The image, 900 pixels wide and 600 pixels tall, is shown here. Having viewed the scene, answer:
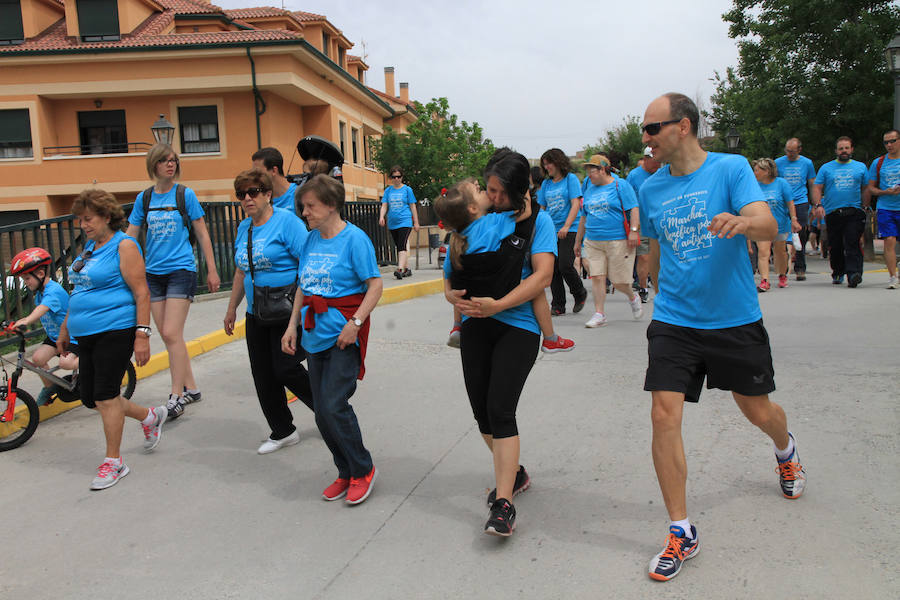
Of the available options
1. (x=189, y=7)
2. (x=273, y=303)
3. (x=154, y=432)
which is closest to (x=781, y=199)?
(x=273, y=303)

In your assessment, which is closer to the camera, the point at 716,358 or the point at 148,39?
the point at 716,358

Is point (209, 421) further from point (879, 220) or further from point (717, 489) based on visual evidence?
point (879, 220)

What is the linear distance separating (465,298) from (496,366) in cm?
36

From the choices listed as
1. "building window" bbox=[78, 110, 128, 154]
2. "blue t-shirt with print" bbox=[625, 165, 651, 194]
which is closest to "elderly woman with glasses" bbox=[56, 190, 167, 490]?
"blue t-shirt with print" bbox=[625, 165, 651, 194]

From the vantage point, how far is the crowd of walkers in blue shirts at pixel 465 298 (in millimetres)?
3240

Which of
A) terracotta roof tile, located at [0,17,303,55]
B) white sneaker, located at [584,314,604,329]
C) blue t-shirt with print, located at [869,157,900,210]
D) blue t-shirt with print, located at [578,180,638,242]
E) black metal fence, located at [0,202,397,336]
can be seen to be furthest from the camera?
terracotta roof tile, located at [0,17,303,55]

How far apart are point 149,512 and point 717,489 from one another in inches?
120

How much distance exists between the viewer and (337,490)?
4.14 meters

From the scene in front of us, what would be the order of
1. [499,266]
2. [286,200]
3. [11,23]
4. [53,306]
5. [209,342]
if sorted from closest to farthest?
[499,266], [286,200], [53,306], [209,342], [11,23]

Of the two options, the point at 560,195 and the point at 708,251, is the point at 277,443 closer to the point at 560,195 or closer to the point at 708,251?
the point at 708,251

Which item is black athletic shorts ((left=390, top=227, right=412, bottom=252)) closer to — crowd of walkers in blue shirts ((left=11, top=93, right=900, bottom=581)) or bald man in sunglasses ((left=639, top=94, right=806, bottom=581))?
crowd of walkers in blue shirts ((left=11, top=93, right=900, bottom=581))

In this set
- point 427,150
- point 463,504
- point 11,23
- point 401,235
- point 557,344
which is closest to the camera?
point 557,344

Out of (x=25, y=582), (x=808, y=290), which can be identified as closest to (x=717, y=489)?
(x=25, y=582)

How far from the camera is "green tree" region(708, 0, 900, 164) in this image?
1758 centimetres
